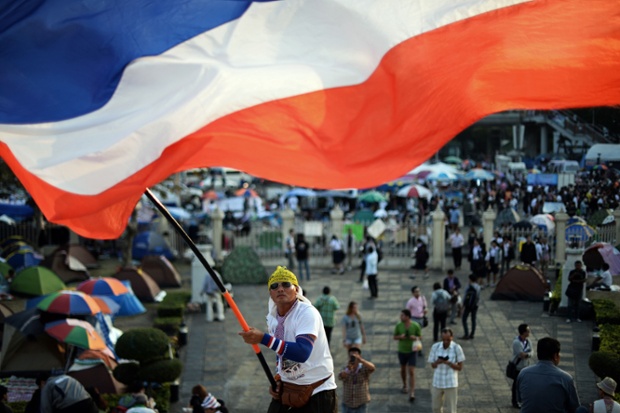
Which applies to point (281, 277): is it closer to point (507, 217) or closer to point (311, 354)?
point (311, 354)

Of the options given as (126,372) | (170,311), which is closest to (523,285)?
(170,311)

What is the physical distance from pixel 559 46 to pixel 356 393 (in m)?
5.96

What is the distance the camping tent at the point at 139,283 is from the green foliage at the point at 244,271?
8.79 feet

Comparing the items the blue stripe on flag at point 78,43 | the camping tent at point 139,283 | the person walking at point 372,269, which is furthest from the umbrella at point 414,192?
the blue stripe on flag at point 78,43

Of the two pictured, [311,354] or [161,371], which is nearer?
[311,354]

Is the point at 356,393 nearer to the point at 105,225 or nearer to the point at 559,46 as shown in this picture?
the point at 105,225

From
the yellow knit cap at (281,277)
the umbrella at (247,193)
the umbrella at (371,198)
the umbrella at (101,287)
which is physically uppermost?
the umbrella at (247,193)

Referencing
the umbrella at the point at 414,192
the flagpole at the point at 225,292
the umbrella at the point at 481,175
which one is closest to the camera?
the flagpole at the point at 225,292

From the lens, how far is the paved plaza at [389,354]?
50.0ft

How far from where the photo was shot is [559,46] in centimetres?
738

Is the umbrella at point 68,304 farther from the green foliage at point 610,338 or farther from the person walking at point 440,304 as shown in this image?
the green foliage at point 610,338

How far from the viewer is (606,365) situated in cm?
1309

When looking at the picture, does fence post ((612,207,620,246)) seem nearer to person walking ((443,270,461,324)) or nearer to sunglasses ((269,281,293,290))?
person walking ((443,270,461,324))

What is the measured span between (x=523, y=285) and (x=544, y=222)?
3927mm
